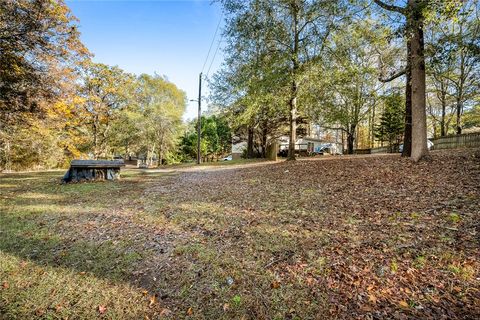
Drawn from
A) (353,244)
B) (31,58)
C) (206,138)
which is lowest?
(353,244)

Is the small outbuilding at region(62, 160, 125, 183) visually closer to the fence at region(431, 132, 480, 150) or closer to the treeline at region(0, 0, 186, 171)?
the treeline at region(0, 0, 186, 171)

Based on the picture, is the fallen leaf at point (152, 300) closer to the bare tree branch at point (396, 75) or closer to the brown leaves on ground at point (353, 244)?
the brown leaves on ground at point (353, 244)

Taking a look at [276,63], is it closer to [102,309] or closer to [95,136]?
[102,309]

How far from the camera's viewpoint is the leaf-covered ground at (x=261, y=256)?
8.15 feet

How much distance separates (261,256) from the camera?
3367 millimetres

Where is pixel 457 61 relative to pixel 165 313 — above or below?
above

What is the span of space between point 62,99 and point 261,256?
976cm

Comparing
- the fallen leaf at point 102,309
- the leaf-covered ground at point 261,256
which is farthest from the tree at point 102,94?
the fallen leaf at point 102,309

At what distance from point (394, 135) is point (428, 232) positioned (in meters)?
25.3

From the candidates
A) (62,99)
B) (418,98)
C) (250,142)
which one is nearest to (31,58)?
(62,99)

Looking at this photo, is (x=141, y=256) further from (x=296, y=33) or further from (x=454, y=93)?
(x=454, y=93)

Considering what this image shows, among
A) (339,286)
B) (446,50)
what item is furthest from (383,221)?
(446,50)

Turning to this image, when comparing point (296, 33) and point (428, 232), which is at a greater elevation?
point (296, 33)

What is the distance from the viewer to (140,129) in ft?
83.5
